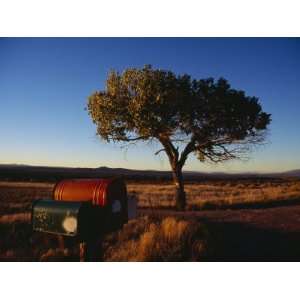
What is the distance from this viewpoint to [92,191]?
5727 mm

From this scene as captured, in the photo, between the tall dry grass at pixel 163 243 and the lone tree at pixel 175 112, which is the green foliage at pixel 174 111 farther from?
the tall dry grass at pixel 163 243

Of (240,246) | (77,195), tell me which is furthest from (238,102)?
(77,195)

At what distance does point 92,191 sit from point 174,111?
277 inches

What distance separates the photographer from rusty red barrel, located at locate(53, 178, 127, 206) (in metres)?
5.65

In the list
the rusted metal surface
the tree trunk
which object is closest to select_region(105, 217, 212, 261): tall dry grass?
the rusted metal surface

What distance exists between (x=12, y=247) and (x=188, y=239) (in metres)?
4.49

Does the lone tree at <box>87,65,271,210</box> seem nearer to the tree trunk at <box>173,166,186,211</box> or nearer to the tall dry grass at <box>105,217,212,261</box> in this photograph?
the tree trunk at <box>173,166,186,211</box>

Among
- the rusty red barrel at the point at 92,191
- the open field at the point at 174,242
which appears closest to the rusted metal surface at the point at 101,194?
the rusty red barrel at the point at 92,191

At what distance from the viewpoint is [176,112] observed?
12164 mm

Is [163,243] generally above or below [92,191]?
below

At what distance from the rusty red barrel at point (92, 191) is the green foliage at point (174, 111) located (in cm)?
578

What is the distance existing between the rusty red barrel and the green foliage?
228 inches

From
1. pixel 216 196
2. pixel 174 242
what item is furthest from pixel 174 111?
pixel 216 196

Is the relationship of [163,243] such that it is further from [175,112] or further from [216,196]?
[216,196]
